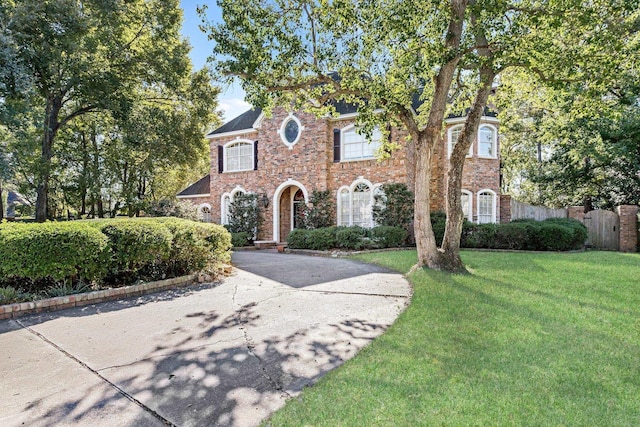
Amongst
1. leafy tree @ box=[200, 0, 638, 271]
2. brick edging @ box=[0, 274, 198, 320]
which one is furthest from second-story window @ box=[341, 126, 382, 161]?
brick edging @ box=[0, 274, 198, 320]

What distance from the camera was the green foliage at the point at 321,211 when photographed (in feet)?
57.3

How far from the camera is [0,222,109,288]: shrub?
19.7 ft

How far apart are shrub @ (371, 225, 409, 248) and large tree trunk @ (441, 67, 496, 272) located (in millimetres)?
5200

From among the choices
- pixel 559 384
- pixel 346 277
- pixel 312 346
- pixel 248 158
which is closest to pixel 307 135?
pixel 248 158

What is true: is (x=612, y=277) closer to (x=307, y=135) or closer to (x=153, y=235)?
(x=153, y=235)

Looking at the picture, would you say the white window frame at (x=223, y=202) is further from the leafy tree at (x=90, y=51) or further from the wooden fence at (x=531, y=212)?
the wooden fence at (x=531, y=212)

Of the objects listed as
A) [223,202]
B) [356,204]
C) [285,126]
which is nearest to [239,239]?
[223,202]

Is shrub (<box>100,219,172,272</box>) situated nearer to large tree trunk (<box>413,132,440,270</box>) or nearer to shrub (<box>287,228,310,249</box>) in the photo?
large tree trunk (<box>413,132,440,270</box>)

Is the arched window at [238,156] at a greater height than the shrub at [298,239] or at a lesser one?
greater

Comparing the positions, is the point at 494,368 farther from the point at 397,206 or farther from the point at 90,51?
the point at 90,51

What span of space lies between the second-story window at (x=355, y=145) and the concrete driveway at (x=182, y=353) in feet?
35.8

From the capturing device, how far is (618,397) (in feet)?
9.91

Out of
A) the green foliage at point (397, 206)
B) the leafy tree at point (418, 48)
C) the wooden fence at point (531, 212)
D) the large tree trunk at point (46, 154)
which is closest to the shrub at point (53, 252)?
the leafy tree at point (418, 48)

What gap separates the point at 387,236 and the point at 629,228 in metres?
11.1
